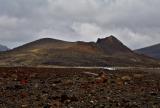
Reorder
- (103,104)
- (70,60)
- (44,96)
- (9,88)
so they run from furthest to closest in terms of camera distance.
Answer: (70,60)
(9,88)
(44,96)
(103,104)

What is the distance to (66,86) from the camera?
33.0 metres

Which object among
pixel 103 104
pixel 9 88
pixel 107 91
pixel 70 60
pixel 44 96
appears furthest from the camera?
pixel 70 60

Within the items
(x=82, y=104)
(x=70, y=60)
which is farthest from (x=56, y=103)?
(x=70, y=60)

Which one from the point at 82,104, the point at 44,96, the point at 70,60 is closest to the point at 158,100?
the point at 82,104

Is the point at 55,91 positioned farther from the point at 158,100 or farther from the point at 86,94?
the point at 158,100

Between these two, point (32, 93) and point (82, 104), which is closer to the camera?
point (82, 104)

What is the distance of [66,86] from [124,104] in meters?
9.76

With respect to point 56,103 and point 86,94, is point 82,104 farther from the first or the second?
point 86,94

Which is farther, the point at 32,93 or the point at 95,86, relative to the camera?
the point at 95,86

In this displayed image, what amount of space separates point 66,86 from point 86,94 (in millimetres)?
5557

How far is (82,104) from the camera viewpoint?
24047 mm

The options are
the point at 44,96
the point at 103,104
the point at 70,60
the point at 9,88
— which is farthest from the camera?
the point at 70,60

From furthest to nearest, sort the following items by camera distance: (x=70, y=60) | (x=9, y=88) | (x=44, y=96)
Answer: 1. (x=70, y=60)
2. (x=9, y=88)
3. (x=44, y=96)

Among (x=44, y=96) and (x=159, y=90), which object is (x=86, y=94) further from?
(x=159, y=90)
